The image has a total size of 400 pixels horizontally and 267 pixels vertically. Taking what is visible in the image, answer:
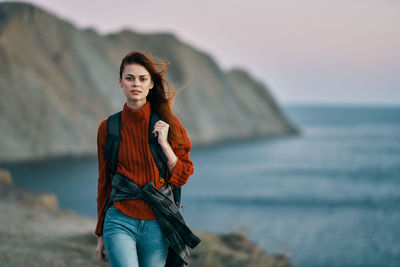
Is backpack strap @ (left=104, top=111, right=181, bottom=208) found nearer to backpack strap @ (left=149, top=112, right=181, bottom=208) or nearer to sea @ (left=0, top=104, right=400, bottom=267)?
backpack strap @ (left=149, top=112, right=181, bottom=208)

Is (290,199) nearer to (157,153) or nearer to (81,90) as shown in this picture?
(157,153)

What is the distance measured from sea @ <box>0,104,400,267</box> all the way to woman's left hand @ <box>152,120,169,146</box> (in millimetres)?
6020

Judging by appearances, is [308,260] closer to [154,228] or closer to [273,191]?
[154,228]

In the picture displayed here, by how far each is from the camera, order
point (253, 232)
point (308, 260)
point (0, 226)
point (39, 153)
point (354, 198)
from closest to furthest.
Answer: point (0, 226)
point (308, 260)
point (253, 232)
point (354, 198)
point (39, 153)

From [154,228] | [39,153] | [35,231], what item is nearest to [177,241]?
[154,228]

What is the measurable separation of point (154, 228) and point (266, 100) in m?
65.4

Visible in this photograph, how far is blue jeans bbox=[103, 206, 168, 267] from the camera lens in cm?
249

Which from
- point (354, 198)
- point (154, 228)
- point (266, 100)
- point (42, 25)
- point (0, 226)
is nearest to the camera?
point (154, 228)

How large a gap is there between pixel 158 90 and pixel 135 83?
166 millimetres

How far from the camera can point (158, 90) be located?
9.23 feet

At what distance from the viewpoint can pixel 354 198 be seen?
2320 cm

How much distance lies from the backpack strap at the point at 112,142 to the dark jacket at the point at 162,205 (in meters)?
0.07

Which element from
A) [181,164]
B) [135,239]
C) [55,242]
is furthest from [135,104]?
[55,242]

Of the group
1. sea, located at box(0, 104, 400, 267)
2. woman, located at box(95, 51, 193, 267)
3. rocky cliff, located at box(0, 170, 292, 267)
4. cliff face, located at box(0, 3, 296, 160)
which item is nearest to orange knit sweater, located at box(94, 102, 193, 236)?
woman, located at box(95, 51, 193, 267)
